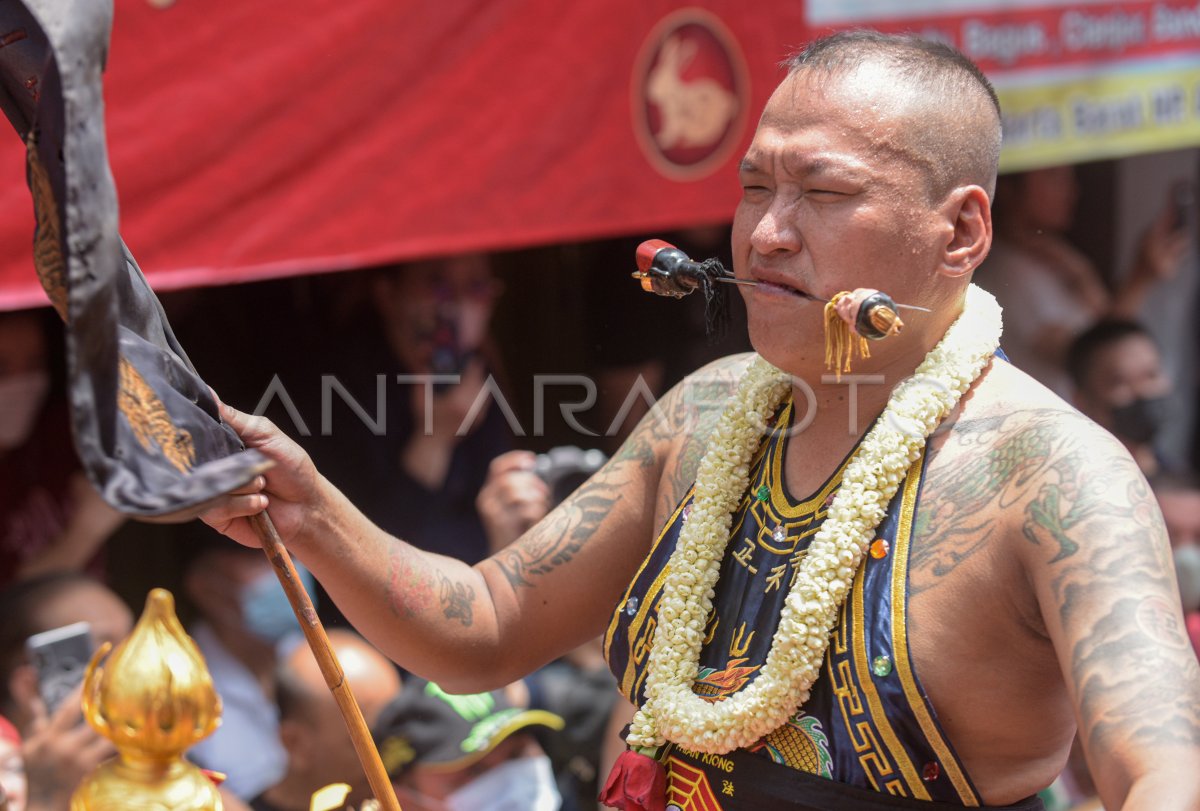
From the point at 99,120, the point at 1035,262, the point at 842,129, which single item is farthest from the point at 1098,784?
the point at 1035,262

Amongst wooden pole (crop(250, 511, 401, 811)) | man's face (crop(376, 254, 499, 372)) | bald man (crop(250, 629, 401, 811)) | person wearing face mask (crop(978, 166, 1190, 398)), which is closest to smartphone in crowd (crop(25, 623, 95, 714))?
bald man (crop(250, 629, 401, 811))

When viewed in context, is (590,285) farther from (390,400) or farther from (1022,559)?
(1022,559)

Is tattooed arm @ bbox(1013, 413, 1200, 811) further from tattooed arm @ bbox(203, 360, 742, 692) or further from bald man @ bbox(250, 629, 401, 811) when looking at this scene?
bald man @ bbox(250, 629, 401, 811)

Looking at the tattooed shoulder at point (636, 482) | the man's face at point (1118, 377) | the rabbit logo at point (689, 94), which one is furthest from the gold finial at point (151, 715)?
the man's face at point (1118, 377)

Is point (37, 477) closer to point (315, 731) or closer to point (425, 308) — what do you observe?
point (315, 731)

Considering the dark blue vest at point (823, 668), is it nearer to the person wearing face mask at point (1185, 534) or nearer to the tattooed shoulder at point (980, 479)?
the tattooed shoulder at point (980, 479)

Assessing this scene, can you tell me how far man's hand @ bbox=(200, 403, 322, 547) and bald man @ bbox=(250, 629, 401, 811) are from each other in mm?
1366

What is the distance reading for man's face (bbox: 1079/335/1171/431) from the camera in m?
5.20

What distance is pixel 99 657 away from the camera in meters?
1.51

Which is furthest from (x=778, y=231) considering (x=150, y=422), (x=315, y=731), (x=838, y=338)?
(x=315, y=731)

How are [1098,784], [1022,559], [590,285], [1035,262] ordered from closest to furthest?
[1098,784] → [1022,559] → [590,285] → [1035,262]

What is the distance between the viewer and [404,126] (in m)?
3.24

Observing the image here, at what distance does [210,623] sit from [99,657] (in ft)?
6.74

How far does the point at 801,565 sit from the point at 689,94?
199 centimetres
